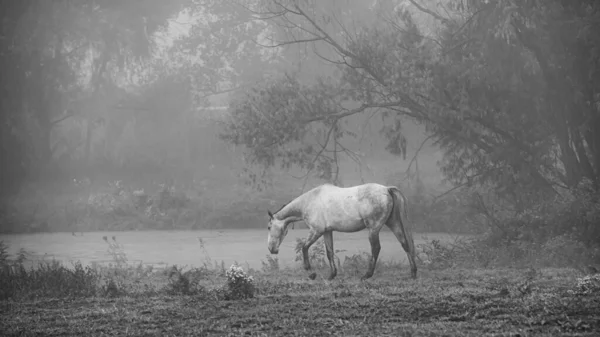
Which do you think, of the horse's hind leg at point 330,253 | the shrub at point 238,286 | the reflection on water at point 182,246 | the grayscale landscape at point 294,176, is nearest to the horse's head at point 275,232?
the grayscale landscape at point 294,176

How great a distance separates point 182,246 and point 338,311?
1585cm

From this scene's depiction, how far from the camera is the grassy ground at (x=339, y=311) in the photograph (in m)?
8.09

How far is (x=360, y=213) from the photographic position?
13164 mm

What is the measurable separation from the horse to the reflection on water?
6.08m

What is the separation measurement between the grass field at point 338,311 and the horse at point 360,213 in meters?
0.73

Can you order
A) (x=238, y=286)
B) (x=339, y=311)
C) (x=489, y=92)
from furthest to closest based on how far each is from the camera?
1. (x=489, y=92)
2. (x=238, y=286)
3. (x=339, y=311)

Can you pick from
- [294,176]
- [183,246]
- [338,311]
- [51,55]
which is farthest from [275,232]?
[51,55]

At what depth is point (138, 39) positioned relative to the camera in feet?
109

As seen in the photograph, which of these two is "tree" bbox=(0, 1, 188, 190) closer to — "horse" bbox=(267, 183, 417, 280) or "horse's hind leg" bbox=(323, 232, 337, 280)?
"horse" bbox=(267, 183, 417, 280)

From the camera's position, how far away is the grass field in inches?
318

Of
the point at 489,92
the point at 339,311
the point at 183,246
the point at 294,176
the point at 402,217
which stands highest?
the point at 489,92

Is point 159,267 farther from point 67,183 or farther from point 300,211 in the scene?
point 67,183

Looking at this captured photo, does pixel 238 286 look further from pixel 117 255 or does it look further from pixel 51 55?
pixel 51 55

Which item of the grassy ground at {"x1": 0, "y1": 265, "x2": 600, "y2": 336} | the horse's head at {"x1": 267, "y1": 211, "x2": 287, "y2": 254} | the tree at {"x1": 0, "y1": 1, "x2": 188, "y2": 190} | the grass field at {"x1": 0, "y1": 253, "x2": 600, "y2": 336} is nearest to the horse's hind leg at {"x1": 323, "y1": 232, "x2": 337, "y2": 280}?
the grass field at {"x1": 0, "y1": 253, "x2": 600, "y2": 336}
